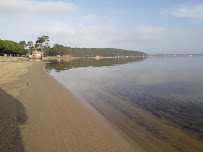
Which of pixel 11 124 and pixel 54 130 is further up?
pixel 11 124

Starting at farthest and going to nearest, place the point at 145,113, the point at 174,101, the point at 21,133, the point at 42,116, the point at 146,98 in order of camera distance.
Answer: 1. the point at 146,98
2. the point at 174,101
3. the point at 145,113
4. the point at 42,116
5. the point at 21,133

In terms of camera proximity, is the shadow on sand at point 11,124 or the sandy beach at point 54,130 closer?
the shadow on sand at point 11,124

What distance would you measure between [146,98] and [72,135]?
7.57 metres

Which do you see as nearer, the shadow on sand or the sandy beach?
the shadow on sand

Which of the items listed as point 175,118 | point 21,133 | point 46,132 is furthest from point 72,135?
point 175,118

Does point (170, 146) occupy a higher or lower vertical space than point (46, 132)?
lower

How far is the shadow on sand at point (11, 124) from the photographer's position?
4.39 metres

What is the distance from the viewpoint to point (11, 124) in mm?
5719

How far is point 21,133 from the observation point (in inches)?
204

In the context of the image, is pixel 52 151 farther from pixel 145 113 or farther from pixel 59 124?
pixel 145 113

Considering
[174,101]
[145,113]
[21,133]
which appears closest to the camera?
[21,133]

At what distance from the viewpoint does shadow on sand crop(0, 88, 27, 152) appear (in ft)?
14.4

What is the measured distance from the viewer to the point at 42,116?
272 inches

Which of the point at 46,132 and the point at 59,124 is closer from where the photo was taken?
the point at 46,132
